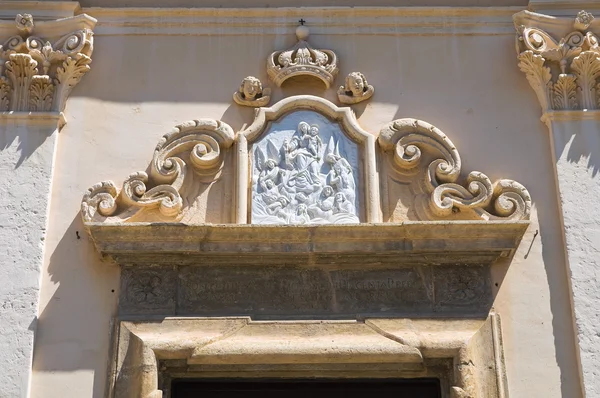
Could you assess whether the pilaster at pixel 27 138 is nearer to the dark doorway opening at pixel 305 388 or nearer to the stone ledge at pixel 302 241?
the stone ledge at pixel 302 241

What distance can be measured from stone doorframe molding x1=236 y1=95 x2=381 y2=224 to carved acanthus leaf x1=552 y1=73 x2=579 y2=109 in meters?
1.13

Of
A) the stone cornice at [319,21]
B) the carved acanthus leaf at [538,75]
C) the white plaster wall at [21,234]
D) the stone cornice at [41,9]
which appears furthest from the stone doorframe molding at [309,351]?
the stone cornice at [41,9]

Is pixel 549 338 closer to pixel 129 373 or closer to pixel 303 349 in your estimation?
pixel 303 349

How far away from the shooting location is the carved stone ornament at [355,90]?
6129 millimetres

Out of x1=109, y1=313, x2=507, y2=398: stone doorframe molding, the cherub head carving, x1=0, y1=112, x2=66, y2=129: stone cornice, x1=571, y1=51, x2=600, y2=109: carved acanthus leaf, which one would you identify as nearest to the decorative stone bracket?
the cherub head carving

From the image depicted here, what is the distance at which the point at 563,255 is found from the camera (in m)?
5.71

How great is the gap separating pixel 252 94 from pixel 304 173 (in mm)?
619

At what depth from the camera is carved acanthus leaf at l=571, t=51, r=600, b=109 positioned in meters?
6.06

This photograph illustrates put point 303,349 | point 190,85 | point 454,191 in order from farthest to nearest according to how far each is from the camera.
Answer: point 190,85, point 454,191, point 303,349

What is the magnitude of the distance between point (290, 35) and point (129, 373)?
7.69 feet

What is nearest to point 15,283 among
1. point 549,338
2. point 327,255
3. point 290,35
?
point 327,255

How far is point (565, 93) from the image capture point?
240 inches

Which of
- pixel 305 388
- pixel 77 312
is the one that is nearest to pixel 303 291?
pixel 305 388

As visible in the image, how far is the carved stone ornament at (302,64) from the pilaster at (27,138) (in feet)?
3.77
